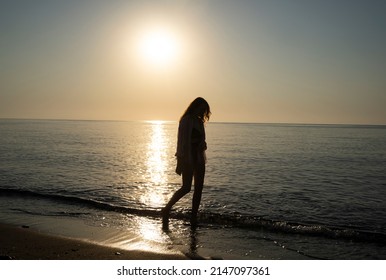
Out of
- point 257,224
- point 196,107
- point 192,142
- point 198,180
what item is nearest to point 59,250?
point 198,180

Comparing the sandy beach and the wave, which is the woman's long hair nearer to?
the wave

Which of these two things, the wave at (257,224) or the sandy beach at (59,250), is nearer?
the sandy beach at (59,250)

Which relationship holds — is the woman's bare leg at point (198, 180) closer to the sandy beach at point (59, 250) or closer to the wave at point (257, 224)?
the wave at point (257, 224)

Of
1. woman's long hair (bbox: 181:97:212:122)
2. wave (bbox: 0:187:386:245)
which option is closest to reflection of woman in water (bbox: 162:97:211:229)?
woman's long hair (bbox: 181:97:212:122)

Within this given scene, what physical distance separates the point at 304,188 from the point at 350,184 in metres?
2.69

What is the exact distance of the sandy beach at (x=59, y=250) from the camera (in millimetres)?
4914

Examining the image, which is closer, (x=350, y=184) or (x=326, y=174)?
(x=350, y=184)

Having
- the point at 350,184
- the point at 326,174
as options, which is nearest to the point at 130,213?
the point at 350,184

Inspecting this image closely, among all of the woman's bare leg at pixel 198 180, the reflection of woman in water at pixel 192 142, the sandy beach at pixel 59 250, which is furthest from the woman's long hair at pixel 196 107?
the sandy beach at pixel 59 250

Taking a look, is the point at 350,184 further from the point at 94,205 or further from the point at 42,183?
the point at 42,183

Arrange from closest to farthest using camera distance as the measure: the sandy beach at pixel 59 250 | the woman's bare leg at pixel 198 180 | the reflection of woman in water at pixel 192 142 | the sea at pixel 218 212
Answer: the sandy beach at pixel 59 250 < the sea at pixel 218 212 < the reflection of woman in water at pixel 192 142 < the woman's bare leg at pixel 198 180

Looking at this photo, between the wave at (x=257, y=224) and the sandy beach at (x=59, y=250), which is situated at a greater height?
the sandy beach at (x=59, y=250)

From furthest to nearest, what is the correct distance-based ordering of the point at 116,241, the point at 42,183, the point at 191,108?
the point at 42,183 → the point at 191,108 → the point at 116,241
